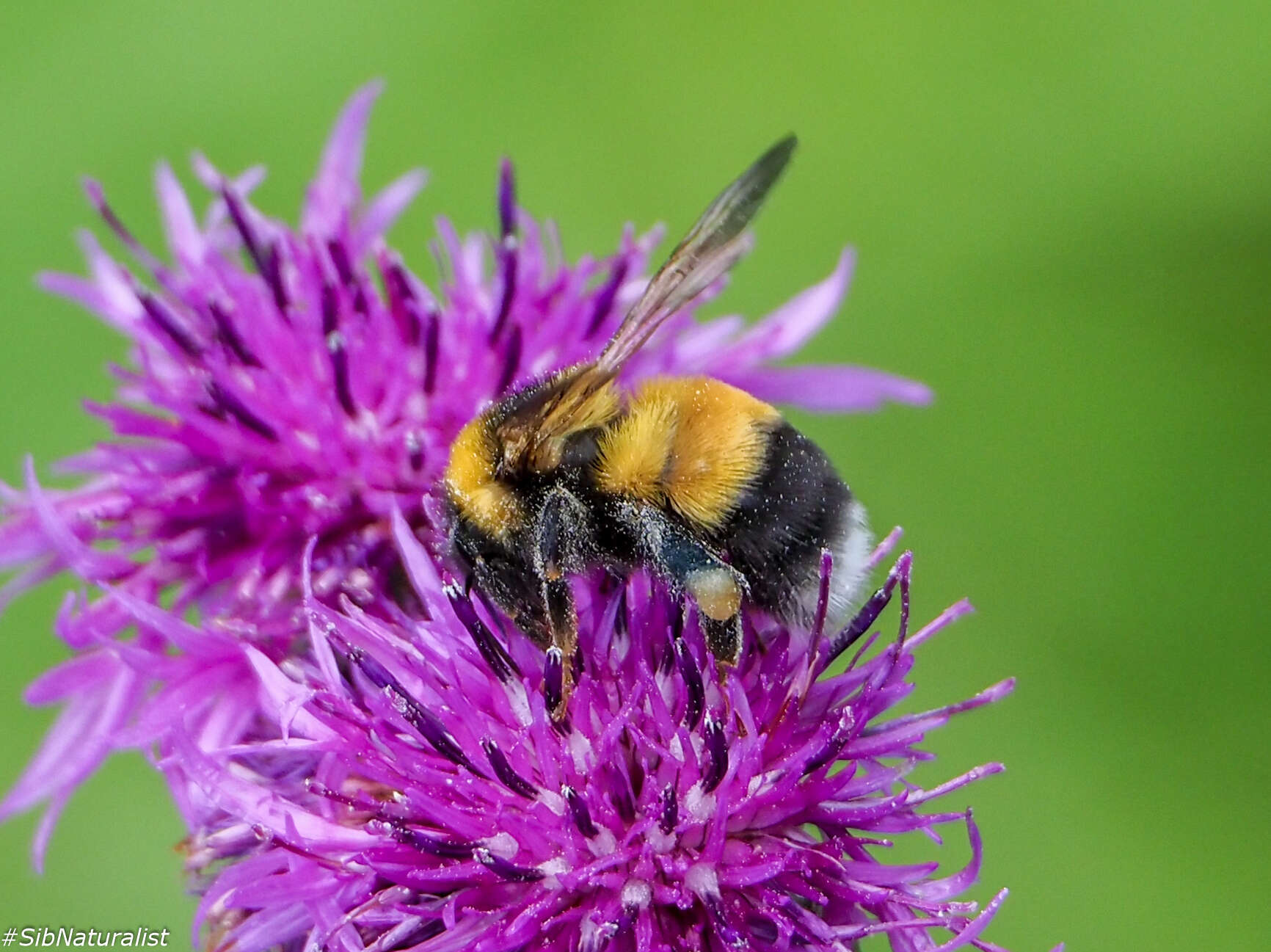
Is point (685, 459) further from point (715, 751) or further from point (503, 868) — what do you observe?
point (503, 868)

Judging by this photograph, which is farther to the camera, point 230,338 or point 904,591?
point 230,338

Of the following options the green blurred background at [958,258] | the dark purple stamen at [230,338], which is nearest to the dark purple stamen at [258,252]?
the dark purple stamen at [230,338]

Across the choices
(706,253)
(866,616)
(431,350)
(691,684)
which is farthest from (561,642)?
(431,350)

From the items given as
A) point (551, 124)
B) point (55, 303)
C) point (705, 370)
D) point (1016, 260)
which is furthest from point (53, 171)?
point (1016, 260)

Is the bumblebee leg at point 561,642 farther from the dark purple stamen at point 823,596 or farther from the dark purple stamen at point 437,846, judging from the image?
the dark purple stamen at point 823,596

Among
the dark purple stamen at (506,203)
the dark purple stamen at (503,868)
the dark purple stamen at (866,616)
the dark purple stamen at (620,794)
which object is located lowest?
the dark purple stamen at (503,868)

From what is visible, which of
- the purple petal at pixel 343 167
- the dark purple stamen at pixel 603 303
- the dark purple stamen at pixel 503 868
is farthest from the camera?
the purple petal at pixel 343 167

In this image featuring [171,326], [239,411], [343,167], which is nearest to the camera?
[239,411]
